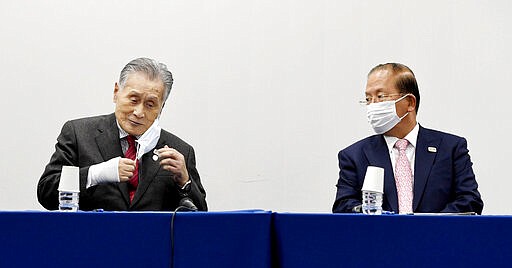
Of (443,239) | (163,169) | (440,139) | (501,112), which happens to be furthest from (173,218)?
(501,112)

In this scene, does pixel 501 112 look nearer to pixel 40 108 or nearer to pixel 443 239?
pixel 443 239

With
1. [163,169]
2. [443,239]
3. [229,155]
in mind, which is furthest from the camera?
[229,155]

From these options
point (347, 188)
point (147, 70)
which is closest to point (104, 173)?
point (147, 70)

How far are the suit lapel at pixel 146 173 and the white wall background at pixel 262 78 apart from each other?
0.60 metres

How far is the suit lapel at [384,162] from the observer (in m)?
2.93

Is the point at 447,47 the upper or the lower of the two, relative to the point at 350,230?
upper

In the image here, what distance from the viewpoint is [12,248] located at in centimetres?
197

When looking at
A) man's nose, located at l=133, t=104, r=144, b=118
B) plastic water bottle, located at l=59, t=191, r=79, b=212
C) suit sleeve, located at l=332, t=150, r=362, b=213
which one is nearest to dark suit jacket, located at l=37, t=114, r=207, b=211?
man's nose, located at l=133, t=104, r=144, b=118

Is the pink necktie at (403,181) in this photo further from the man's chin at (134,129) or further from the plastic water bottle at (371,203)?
the man's chin at (134,129)

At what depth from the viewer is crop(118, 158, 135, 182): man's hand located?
2.72 metres

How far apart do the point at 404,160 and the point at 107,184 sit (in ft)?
3.68

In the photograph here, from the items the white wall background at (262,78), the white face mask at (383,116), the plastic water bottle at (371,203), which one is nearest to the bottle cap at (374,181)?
the plastic water bottle at (371,203)

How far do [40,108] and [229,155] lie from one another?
88 centimetres

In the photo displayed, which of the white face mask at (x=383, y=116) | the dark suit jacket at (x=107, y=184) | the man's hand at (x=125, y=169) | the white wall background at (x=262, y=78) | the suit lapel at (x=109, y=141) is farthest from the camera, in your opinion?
the white wall background at (x=262, y=78)
